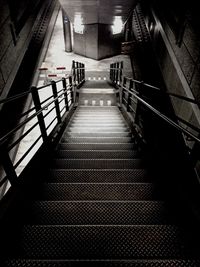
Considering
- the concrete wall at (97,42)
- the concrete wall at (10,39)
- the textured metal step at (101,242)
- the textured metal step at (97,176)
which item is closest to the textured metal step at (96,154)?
the textured metal step at (97,176)

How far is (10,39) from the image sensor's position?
234 inches

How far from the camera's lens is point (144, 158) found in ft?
8.05

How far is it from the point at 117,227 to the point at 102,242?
0.16 metres

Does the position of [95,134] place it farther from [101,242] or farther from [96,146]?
[101,242]

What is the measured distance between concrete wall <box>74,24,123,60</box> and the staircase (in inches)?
510

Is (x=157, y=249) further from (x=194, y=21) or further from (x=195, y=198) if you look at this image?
(x=194, y=21)

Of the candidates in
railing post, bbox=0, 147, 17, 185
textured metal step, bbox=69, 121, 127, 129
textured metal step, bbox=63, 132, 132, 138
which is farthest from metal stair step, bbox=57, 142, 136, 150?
railing post, bbox=0, 147, 17, 185

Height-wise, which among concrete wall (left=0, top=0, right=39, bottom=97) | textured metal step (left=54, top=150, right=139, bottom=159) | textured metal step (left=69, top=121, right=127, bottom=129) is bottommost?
textured metal step (left=54, top=150, right=139, bottom=159)

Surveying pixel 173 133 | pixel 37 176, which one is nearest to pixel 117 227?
pixel 37 176

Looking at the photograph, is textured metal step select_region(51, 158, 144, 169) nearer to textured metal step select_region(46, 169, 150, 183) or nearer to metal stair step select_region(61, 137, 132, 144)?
textured metal step select_region(46, 169, 150, 183)

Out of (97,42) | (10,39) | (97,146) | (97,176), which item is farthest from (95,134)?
(97,42)

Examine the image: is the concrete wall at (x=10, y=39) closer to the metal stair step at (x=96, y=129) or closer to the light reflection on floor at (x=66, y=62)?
the metal stair step at (x=96, y=129)

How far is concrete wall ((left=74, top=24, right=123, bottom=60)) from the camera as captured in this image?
12.5 metres

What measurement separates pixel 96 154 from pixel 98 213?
1.35 m
